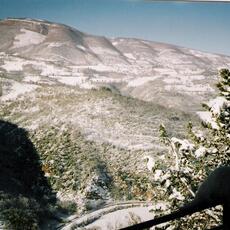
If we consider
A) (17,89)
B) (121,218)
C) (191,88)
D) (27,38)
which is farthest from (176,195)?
(191,88)

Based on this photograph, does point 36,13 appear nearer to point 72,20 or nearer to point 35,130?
point 72,20

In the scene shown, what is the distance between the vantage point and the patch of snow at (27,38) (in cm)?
507

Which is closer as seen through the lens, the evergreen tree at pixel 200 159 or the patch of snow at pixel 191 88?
the evergreen tree at pixel 200 159

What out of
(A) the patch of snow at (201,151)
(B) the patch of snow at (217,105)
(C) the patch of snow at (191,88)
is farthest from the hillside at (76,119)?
(C) the patch of snow at (191,88)

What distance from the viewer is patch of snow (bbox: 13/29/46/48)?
5.07 metres

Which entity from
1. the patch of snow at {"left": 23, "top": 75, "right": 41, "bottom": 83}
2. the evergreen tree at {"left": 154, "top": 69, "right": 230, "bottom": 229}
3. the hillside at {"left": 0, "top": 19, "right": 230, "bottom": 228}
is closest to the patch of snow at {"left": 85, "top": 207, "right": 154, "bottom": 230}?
the hillside at {"left": 0, "top": 19, "right": 230, "bottom": 228}

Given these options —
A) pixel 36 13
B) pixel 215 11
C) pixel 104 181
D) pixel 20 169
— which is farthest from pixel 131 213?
pixel 215 11

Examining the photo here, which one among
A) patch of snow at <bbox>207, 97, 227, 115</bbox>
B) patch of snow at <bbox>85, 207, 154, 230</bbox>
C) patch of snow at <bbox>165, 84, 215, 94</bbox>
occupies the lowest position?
patch of snow at <bbox>165, 84, 215, 94</bbox>

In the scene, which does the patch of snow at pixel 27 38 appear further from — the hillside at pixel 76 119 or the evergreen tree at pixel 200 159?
the evergreen tree at pixel 200 159

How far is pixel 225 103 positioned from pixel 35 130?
11.3 ft

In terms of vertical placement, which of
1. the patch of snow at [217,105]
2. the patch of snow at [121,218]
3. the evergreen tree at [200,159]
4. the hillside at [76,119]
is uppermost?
the patch of snow at [217,105]

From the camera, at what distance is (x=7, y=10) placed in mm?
3531

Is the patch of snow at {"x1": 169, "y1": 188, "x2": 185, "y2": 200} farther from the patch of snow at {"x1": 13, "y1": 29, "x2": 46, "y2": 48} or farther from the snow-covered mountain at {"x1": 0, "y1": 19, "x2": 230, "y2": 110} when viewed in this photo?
the patch of snow at {"x1": 13, "y1": 29, "x2": 46, "y2": 48}

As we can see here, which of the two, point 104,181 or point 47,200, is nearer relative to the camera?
point 47,200
